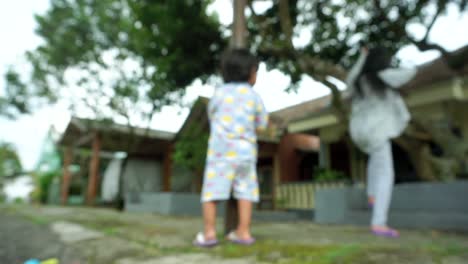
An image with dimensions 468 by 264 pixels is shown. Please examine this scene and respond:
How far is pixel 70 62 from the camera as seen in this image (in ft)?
33.2

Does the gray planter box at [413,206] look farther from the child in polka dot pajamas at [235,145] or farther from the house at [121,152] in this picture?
the house at [121,152]

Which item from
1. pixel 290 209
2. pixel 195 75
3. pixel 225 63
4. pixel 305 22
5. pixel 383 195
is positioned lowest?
pixel 290 209

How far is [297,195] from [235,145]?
7.07 metres

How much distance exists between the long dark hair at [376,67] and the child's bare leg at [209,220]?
1.92 m

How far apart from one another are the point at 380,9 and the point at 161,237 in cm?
418

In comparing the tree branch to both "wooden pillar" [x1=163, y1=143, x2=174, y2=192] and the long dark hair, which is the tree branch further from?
"wooden pillar" [x1=163, y1=143, x2=174, y2=192]

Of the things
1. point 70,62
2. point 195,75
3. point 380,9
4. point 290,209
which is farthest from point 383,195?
point 70,62

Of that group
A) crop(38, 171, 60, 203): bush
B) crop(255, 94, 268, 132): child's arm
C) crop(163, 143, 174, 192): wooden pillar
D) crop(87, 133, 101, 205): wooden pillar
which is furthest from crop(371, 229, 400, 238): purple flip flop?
crop(38, 171, 60, 203): bush

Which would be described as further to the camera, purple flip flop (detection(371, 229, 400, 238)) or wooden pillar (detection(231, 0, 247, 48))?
wooden pillar (detection(231, 0, 247, 48))

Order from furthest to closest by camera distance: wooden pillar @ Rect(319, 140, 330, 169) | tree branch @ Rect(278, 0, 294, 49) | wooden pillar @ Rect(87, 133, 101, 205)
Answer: wooden pillar @ Rect(87, 133, 101, 205), wooden pillar @ Rect(319, 140, 330, 169), tree branch @ Rect(278, 0, 294, 49)

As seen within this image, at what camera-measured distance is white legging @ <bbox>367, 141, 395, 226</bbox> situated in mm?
2660

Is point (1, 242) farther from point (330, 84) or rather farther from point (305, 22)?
point (305, 22)

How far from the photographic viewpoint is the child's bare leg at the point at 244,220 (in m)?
2.07

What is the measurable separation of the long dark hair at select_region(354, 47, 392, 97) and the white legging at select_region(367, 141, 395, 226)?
554mm
